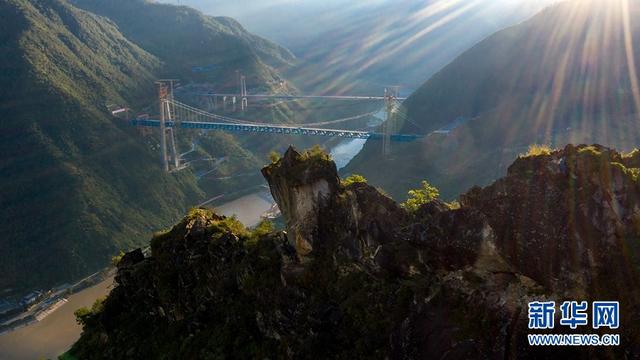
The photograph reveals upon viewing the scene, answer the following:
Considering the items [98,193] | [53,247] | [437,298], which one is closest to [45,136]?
[98,193]

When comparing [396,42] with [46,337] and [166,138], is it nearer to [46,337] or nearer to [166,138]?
[166,138]

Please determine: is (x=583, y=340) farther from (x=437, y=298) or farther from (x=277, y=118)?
(x=277, y=118)

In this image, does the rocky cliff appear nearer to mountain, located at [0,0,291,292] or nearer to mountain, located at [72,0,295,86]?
mountain, located at [0,0,291,292]

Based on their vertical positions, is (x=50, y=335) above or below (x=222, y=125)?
below

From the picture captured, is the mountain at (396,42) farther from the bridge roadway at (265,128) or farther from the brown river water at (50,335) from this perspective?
the brown river water at (50,335)

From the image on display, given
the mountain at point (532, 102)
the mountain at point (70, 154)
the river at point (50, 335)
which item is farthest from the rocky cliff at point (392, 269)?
the mountain at point (532, 102)

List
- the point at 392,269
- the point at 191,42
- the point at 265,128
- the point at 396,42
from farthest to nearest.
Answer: the point at 396,42, the point at 191,42, the point at 265,128, the point at 392,269

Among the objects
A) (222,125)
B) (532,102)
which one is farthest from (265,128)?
(532,102)
